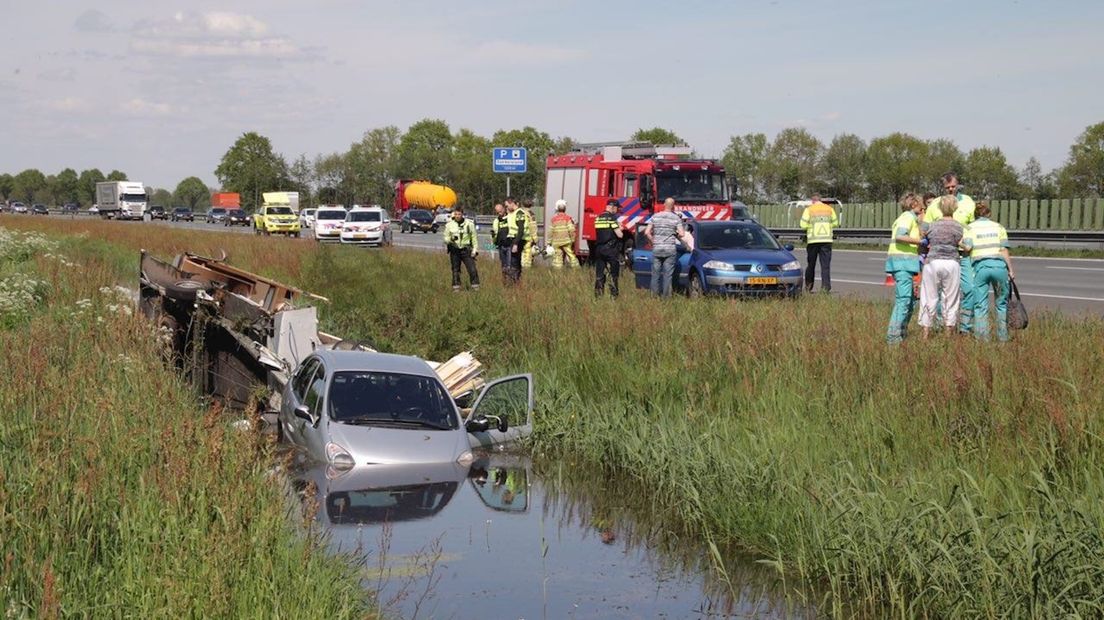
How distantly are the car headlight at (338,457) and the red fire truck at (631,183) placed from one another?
65.7 ft

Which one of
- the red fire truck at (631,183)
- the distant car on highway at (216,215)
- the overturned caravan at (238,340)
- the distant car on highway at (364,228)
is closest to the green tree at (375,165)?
the distant car on highway at (216,215)

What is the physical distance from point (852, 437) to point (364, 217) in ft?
141

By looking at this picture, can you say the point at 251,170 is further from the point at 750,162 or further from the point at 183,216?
the point at 750,162

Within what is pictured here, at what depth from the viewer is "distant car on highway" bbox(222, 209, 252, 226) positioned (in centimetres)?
9600

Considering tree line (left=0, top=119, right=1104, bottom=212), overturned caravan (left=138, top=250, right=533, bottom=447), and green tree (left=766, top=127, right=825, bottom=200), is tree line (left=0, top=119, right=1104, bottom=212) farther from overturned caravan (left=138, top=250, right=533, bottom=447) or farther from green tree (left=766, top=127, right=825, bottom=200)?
overturned caravan (left=138, top=250, right=533, bottom=447)

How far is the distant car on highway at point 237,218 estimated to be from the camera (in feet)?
315

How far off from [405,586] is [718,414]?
4.82m

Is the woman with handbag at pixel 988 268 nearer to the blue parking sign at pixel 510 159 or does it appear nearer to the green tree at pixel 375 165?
the blue parking sign at pixel 510 159

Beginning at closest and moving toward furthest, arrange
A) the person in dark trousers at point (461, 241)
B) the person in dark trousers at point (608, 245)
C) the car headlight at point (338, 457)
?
the car headlight at point (338, 457) → the person in dark trousers at point (608, 245) → the person in dark trousers at point (461, 241)

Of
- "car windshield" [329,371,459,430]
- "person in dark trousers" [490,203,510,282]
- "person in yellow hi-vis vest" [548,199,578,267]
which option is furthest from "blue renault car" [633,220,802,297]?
"car windshield" [329,371,459,430]

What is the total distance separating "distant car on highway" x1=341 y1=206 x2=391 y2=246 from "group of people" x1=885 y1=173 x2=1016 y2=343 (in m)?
36.0

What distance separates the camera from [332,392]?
12.6 m

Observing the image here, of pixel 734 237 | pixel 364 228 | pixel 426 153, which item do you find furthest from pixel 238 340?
pixel 426 153

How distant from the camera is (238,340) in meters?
16.6
